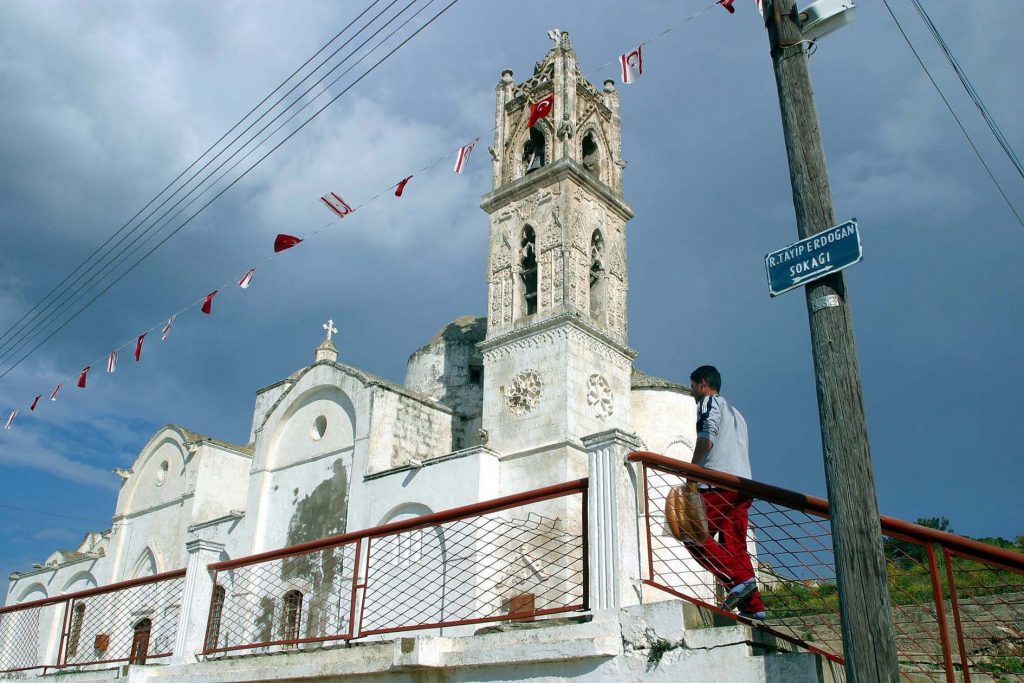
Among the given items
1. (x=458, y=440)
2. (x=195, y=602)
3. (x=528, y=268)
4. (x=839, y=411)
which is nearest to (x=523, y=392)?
(x=528, y=268)

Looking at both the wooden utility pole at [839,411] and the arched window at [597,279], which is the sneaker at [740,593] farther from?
the arched window at [597,279]

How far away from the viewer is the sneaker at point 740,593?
5336 millimetres

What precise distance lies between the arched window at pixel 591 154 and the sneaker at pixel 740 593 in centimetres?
1881

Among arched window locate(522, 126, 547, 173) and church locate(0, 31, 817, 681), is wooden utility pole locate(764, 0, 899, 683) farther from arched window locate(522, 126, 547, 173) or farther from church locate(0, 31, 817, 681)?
arched window locate(522, 126, 547, 173)

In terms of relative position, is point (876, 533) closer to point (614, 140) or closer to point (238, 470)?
point (614, 140)

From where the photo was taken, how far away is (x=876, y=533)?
4.51m

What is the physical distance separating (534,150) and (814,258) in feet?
63.6

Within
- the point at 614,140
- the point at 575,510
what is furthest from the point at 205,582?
the point at 614,140

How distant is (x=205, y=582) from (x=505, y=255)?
1459cm

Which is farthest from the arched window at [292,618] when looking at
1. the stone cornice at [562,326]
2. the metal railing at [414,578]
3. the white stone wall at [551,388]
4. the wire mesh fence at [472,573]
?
the stone cornice at [562,326]

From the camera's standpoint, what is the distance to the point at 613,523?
18.3ft

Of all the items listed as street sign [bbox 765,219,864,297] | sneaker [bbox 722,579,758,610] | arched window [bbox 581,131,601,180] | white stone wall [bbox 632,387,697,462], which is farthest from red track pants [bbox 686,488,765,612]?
arched window [bbox 581,131,601,180]

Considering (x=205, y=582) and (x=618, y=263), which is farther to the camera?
(x=618, y=263)

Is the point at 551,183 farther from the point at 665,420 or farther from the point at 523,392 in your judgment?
the point at 665,420
